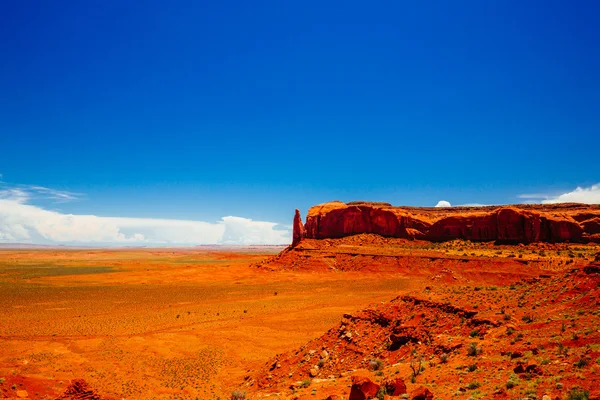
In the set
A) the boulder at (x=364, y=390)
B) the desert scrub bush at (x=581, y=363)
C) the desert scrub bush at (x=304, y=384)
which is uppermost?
the desert scrub bush at (x=581, y=363)

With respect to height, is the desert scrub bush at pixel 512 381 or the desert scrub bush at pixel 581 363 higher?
the desert scrub bush at pixel 581 363

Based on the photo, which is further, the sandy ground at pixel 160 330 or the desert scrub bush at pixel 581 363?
the sandy ground at pixel 160 330

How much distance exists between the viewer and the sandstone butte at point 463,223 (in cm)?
6450

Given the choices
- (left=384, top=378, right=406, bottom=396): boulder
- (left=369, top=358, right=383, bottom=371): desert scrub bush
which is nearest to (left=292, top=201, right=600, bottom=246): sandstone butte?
(left=369, top=358, right=383, bottom=371): desert scrub bush

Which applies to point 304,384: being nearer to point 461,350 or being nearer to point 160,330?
point 461,350

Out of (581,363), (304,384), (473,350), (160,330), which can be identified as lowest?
(160,330)

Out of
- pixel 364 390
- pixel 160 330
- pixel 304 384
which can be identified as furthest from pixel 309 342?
pixel 160 330

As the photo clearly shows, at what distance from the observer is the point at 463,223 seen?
7300cm

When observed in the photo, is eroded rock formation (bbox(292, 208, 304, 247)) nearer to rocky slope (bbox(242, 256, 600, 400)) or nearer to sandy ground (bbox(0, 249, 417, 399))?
sandy ground (bbox(0, 249, 417, 399))

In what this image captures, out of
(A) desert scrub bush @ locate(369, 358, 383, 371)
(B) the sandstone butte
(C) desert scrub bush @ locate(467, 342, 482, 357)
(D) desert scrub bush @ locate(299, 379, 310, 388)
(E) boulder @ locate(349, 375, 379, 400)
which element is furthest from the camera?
(B) the sandstone butte

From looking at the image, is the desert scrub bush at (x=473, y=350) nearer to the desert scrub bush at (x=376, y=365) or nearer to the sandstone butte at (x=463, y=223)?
the desert scrub bush at (x=376, y=365)

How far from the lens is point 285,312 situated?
3262 cm

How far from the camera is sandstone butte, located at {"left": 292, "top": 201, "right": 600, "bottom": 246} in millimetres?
64500

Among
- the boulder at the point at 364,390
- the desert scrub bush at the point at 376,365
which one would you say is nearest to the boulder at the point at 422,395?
the boulder at the point at 364,390
